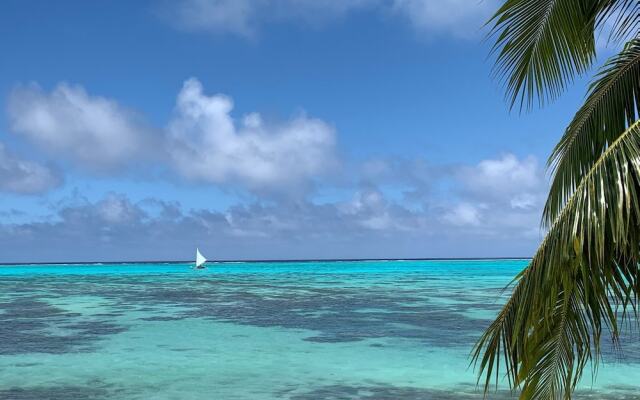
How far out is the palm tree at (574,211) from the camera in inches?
146

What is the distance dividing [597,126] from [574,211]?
0.96m

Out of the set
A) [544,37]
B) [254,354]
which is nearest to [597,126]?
[544,37]

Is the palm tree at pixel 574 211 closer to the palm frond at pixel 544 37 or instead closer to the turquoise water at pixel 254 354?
the palm frond at pixel 544 37

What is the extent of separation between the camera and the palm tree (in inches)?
146

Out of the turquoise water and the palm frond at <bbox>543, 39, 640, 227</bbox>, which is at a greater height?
the palm frond at <bbox>543, 39, 640, 227</bbox>

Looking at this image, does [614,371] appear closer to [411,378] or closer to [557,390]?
[411,378]

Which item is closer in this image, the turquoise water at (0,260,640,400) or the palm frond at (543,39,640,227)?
the palm frond at (543,39,640,227)

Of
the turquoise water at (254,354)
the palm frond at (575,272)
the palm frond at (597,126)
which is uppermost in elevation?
the palm frond at (597,126)

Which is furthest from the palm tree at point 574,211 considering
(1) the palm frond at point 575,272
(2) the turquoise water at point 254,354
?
(2) the turquoise water at point 254,354

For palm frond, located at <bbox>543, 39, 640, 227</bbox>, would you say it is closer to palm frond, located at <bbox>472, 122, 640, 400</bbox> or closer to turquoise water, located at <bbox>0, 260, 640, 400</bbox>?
palm frond, located at <bbox>472, 122, 640, 400</bbox>

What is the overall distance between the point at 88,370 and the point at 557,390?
33.6 feet

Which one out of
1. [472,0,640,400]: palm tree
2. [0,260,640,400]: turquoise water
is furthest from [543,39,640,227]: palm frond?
[0,260,640,400]: turquoise water

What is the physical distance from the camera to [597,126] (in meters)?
4.46

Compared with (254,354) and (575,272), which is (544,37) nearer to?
(575,272)
